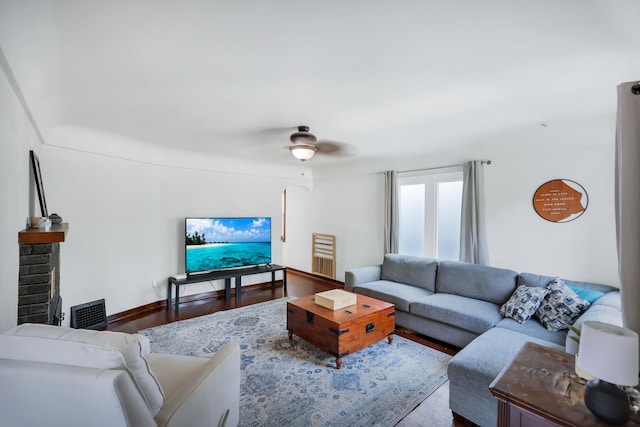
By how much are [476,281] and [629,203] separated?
252 centimetres

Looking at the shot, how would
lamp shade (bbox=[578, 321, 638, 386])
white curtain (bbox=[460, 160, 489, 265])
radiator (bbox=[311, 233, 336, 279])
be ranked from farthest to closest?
radiator (bbox=[311, 233, 336, 279])
white curtain (bbox=[460, 160, 489, 265])
lamp shade (bbox=[578, 321, 638, 386])

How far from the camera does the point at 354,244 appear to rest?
5566mm

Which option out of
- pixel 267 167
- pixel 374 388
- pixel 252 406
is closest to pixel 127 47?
pixel 252 406

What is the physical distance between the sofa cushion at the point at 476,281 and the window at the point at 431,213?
446 millimetres

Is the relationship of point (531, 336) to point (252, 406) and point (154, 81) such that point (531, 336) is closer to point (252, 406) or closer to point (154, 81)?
point (252, 406)

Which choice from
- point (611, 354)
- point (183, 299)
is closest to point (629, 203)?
point (611, 354)

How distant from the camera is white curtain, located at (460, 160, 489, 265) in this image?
3.80 meters

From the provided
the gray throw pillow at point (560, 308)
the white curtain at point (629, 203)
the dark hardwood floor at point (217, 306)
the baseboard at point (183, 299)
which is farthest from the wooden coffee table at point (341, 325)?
the baseboard at point (183, 299)

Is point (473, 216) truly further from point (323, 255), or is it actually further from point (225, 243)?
point (225, 243)

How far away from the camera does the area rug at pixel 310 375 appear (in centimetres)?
211

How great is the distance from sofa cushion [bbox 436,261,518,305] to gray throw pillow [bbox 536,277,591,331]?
50cm

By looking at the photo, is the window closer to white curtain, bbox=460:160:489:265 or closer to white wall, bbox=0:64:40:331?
white curtain, bbox=460:160:489:265

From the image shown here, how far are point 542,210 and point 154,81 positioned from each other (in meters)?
4.14

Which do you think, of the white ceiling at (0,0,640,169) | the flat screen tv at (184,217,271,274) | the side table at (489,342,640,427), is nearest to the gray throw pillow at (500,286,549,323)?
the side table at (489,342,640,427)
